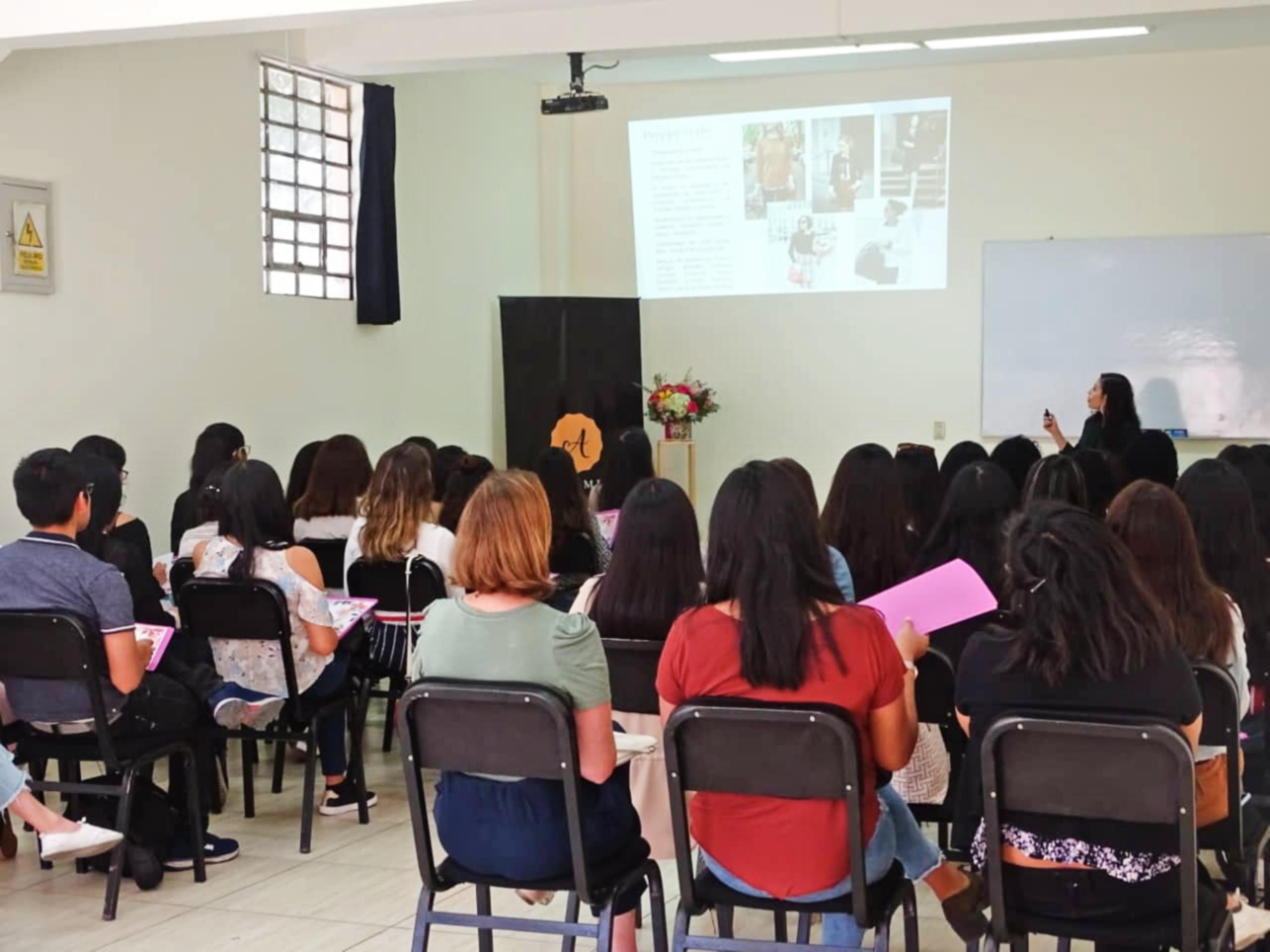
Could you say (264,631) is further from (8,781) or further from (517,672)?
(517,672)

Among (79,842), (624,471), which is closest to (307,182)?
(624,471)

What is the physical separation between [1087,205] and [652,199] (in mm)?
2770

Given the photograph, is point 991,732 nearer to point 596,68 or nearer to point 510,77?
point 596,68

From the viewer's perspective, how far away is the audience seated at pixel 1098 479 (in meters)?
4.99

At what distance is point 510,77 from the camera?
31.7ft

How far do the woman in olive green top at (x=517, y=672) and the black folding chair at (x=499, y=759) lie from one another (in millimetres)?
30

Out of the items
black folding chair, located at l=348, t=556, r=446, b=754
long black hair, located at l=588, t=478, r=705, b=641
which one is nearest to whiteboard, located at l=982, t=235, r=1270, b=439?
black folding chair, located at l=348, t=556, r=446, b=754

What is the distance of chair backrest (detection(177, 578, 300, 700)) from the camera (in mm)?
4160

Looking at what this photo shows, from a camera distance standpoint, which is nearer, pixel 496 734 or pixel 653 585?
pixel 496 734

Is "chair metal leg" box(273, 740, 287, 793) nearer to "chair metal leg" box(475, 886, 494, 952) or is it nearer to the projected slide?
"chair metal leg" box(475, 886, 494, 952)

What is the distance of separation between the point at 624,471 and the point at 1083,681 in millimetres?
2992

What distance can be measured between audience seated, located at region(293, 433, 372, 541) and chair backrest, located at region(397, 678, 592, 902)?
109 inches

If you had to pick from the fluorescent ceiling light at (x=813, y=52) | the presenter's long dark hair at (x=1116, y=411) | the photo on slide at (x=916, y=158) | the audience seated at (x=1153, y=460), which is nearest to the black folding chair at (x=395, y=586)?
the audience seated at (x=1153, y=460)

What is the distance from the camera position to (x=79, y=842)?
3559 mm
